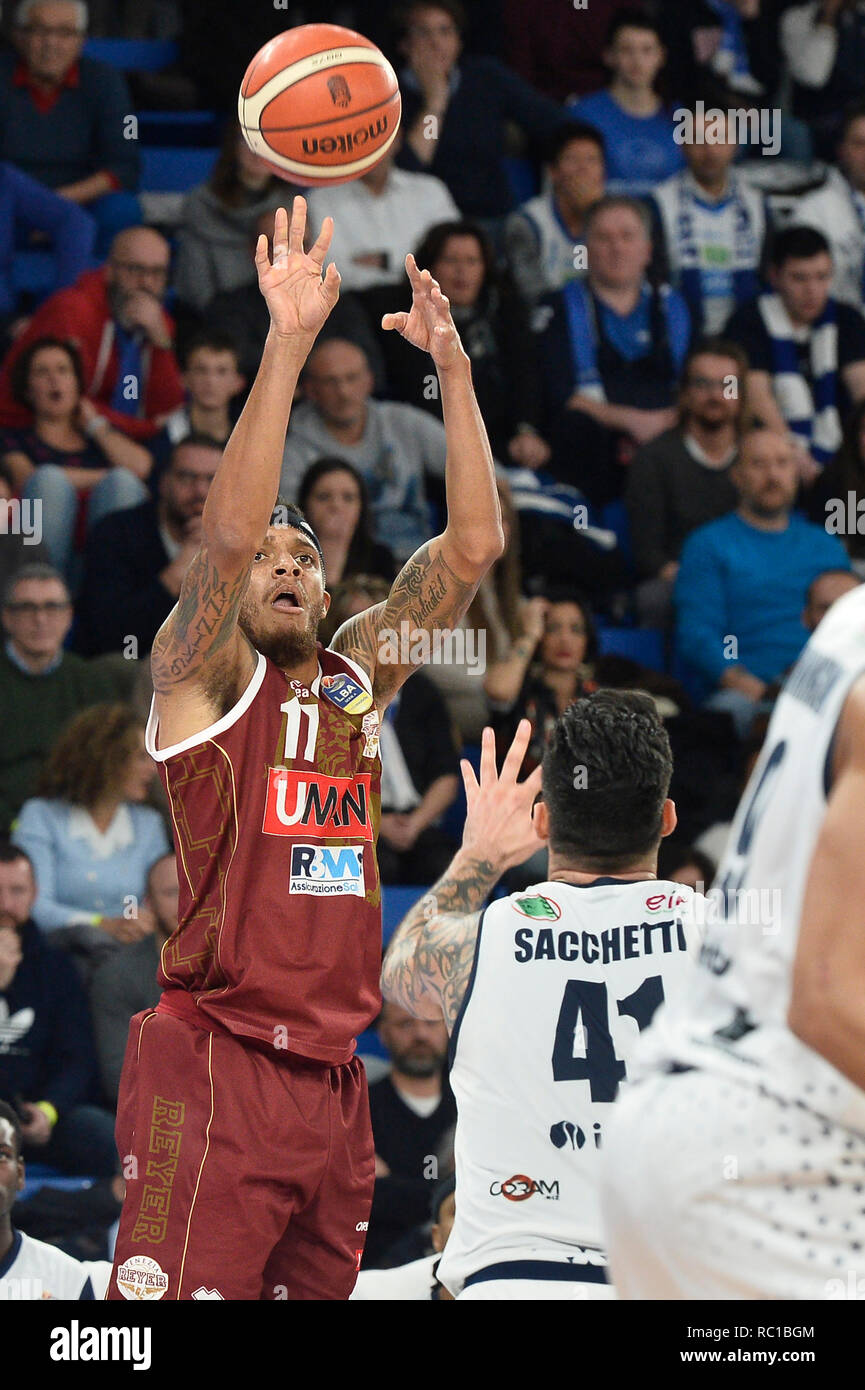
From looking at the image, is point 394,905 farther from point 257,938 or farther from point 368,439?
point 257,938

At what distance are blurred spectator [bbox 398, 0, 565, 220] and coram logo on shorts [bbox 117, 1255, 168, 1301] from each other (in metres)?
7.03

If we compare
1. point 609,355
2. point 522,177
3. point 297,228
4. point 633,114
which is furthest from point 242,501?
point 522,177

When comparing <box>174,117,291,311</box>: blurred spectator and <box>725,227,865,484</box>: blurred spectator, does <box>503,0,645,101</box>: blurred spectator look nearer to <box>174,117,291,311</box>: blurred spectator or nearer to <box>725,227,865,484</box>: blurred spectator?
<box>725,227,865,484</box>: blurred spectator

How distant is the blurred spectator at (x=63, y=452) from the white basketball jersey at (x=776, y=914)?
5.96 meters


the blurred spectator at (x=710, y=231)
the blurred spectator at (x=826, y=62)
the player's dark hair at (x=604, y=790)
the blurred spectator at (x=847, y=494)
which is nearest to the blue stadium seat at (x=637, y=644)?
the blurred spectator at (x=847, y=494)

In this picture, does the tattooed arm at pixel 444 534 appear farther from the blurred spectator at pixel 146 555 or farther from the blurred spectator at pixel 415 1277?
the blurred spectator at pixel 146 555

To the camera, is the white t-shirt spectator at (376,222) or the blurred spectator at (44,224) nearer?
the white t-shirt spectator at (376,222)

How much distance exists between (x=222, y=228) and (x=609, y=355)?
2.04m

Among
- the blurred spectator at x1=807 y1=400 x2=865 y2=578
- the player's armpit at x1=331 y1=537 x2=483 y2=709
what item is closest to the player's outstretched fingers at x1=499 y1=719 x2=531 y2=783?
the player's armpit at x1=331 y1=537 x2=483 y2=709

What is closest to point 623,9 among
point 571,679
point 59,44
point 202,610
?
point 59,44

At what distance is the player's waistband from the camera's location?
341 centimetres

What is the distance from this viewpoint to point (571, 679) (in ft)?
25.8

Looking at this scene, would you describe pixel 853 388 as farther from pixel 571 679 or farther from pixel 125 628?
pixel 125 628

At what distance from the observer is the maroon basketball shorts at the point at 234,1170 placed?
3965mm
